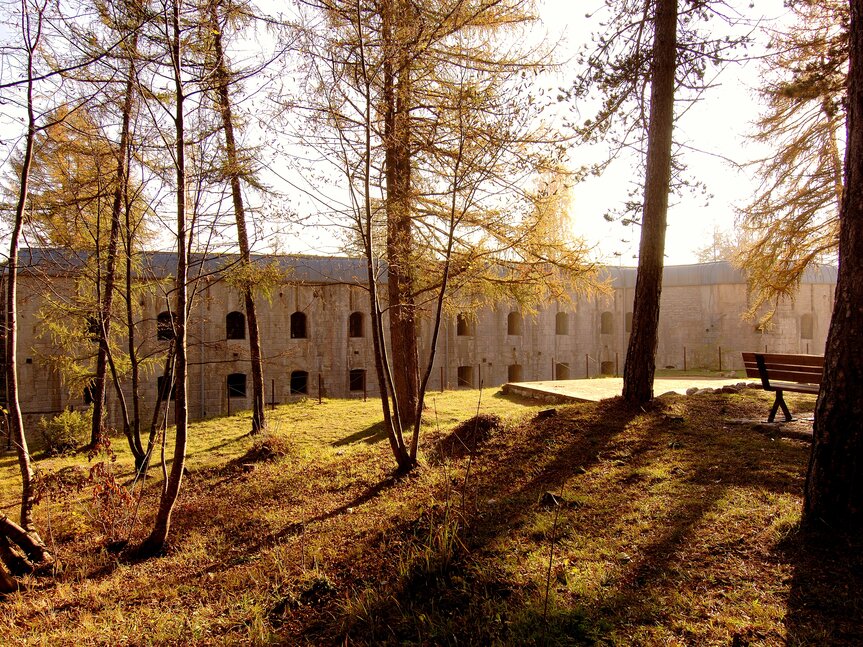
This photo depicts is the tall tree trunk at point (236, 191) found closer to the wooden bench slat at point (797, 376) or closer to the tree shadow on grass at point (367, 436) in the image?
the tree shadow on grass at point (367, 436)

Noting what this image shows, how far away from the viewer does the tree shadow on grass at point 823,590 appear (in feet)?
7.89

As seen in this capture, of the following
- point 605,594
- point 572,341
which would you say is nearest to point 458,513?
point 605,594

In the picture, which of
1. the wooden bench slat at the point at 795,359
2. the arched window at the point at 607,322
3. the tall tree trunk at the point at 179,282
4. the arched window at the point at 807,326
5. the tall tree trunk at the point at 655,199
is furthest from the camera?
the arched window at the point at 607,322

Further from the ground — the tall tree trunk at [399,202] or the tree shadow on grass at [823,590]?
the tall tree trunk at [399,202]

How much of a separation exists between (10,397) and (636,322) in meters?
6.86

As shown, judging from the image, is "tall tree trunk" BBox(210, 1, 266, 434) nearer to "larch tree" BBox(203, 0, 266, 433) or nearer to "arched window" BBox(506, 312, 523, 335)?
"larch tree" BBox(203, 0, 266, 433)

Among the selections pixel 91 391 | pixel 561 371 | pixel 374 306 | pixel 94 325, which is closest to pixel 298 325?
pixel 91 391

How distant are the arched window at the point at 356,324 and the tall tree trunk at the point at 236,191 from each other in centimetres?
1191

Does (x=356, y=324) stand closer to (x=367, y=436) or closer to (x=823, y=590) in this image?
(x=367, y=436)

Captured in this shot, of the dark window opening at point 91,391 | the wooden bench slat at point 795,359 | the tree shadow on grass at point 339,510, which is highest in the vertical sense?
the wooden bench slat at point 795,359

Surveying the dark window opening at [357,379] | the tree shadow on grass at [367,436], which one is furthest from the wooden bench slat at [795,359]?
the dark window opening at [357,379]

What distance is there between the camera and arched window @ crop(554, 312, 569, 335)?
27.1 metres

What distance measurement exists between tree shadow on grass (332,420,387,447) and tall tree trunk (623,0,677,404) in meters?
4.61

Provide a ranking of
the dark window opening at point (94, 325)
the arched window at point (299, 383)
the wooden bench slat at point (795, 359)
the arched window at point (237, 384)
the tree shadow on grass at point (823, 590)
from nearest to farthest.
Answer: the tree shadow on grass at point (823, 590) → the wooden bench slat at point (795, 359) → the dark window opening at point (94, 325) → the arched window at point (237, 384) → the arched window at point (299, 383)
